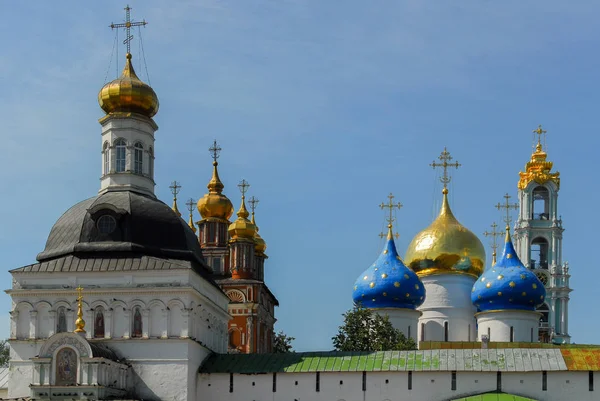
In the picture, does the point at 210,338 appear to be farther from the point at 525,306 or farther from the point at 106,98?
the point at 525,306

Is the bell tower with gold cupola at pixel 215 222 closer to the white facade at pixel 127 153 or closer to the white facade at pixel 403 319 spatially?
the white facade at pixel 403 319

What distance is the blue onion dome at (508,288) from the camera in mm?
48469

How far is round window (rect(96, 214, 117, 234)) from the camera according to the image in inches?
1428

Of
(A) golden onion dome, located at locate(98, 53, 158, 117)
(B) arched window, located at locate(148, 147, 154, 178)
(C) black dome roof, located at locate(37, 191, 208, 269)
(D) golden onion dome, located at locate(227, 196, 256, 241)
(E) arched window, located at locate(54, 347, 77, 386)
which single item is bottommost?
(E) arched window, located at locate(54, 347, 77, 386)

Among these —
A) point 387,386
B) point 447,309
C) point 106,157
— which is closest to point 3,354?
point 447,309

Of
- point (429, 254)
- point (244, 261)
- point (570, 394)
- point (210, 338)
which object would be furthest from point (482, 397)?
point (244, 261)

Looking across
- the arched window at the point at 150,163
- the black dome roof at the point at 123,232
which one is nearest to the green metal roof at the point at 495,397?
the black dome roof at the point at 123,232

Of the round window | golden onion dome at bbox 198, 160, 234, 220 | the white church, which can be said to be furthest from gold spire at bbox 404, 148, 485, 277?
the round window

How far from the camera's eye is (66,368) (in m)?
33.5

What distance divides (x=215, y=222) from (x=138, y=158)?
18.3m

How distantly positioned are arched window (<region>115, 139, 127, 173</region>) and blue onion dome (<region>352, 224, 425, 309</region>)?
13.1 m

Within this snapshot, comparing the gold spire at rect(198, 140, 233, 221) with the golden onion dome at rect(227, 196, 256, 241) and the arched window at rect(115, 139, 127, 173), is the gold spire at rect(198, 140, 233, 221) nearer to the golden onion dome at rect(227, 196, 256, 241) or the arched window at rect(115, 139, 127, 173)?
the golden onion dome at rect(227, 196, 256, 241)

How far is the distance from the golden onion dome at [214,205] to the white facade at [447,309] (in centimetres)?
968

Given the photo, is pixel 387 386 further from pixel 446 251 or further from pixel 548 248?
pixel 548 248
